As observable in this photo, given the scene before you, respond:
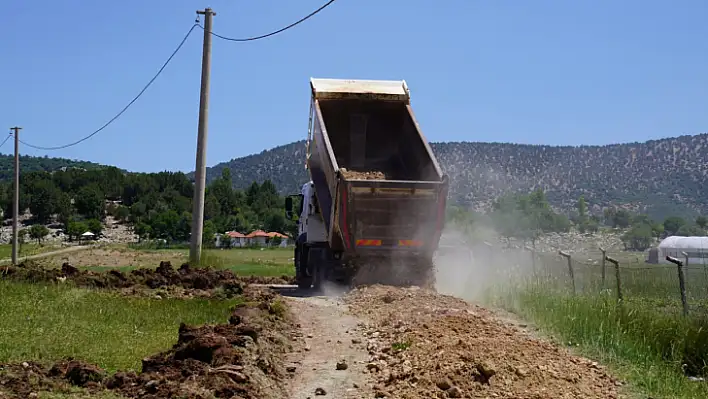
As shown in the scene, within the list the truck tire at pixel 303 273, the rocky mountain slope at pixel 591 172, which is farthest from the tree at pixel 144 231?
the truck tire at pixel 303 273

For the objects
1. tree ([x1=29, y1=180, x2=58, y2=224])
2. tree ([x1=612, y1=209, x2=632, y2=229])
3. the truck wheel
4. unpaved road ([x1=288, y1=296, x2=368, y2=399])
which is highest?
tree ([x1=29, y1=180, x2=58, y2=224])

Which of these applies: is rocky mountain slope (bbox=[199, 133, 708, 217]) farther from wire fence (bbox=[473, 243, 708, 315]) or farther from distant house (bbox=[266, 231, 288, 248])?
wire fence (bbox=[473, 243, 708, 315])

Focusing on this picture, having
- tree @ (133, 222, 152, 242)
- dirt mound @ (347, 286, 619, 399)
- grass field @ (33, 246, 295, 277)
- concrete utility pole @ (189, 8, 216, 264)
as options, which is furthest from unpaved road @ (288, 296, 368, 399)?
tree @ (133, 222, 152, 242)

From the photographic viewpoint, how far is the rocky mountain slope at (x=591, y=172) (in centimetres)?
7219

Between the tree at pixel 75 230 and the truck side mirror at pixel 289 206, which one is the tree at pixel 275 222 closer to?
the tree at pixel 75 230

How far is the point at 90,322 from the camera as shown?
38.4 ft

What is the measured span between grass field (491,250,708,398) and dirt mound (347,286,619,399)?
0.53m

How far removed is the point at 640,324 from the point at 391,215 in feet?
22.9

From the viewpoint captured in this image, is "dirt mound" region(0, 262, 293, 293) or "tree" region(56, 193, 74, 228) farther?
"tree" region(56, 193, 74, 228)

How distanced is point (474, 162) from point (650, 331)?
84.5 m

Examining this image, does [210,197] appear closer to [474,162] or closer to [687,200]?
[474,162]

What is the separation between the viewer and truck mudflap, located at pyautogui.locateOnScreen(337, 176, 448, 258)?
16.6 meters

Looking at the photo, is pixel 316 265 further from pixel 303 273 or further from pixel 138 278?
pixel 138 278

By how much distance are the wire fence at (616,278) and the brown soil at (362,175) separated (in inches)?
135
